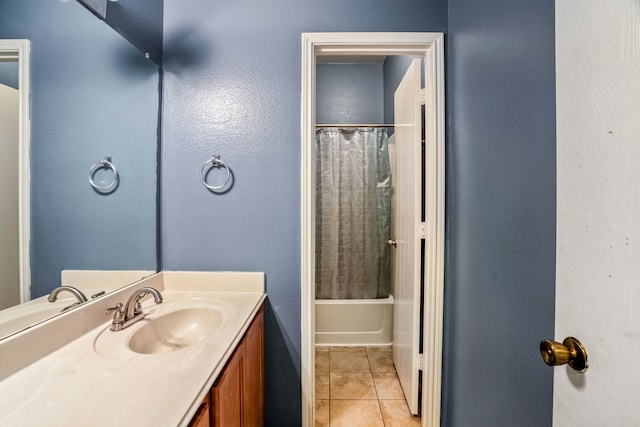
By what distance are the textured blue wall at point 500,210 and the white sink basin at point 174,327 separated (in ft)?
3.24

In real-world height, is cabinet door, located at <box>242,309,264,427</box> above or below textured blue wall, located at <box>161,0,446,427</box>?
below

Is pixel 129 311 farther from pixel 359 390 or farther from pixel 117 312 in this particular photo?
pixel 359 390

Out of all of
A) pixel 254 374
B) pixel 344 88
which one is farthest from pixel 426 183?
pixel 344 88

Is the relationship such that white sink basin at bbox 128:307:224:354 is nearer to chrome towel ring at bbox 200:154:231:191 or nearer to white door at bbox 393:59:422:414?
chrome towel ring at bbox 200:154:231:191

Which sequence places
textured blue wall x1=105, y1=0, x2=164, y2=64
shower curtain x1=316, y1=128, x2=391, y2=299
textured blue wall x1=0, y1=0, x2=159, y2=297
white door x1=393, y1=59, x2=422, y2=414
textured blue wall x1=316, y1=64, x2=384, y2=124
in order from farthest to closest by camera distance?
textured blue wall x1=316, y1=64, x2=384, y2=124, shower curtain x1=316, y1=128, x2=391, y2=299, white door x1=393, y1=59, x2=422, y2=414, textured blue wall x1=105, y1=0, x2=164, y2=64, textured blue wall x1=0, y1=0, x2=159, y2=297

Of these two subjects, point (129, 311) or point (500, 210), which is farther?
point (129, 311)

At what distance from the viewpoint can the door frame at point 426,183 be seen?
1.38 metres

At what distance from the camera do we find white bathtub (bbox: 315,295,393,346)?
2.40 metres

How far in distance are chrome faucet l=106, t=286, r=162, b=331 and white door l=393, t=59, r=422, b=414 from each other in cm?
131

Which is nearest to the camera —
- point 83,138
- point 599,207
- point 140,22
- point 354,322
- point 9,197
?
point 599,207

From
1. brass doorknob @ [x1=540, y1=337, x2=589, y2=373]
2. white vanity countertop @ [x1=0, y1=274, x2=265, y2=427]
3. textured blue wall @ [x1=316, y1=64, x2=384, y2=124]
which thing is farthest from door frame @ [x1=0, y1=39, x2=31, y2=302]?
textured blue wall @ [x1=316, y1=64, x2=384, y2=124]

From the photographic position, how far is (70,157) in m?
0.98

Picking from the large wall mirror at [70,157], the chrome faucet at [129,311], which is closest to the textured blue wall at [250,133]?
the large wall mirror at [70,157]

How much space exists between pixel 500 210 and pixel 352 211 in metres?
1.63
